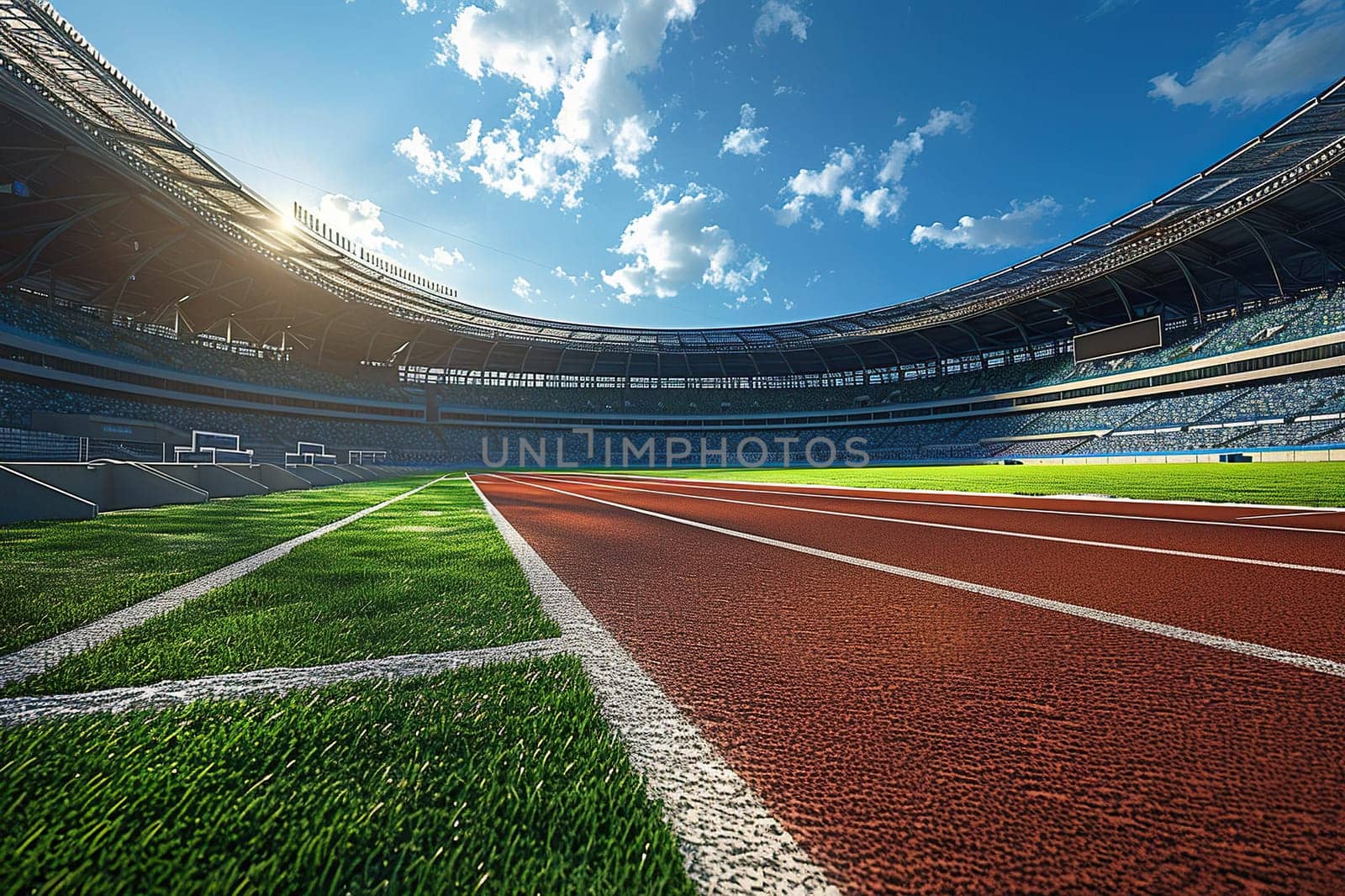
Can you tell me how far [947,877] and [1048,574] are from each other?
3.02 m

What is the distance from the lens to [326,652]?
1.67 m

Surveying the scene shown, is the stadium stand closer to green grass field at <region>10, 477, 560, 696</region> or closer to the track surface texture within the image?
green grass field at <region>10, 477, 560, 696</region>

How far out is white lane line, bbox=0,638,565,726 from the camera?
1242mm

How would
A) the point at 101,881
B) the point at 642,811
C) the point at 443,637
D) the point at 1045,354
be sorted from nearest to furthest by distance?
the point at 101,881, the point at 642,811, the point at 443,637, the point at 1045,354

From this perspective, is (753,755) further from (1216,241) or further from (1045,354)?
(1045,354)

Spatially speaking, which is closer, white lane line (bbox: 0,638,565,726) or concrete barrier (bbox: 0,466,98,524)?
white lane line (bbox: 0,638,565,726)

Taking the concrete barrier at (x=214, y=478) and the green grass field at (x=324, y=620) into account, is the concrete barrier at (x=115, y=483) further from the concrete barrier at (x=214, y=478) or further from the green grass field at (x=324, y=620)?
the green grass field at (x=324, y=620)

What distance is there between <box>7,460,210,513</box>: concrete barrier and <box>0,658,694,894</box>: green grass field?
7.28 m

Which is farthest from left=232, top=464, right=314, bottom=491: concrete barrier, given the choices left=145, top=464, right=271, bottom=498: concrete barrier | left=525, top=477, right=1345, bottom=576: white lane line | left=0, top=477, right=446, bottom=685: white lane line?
left=525, top=477, right=1345, bottom=576: white lane line

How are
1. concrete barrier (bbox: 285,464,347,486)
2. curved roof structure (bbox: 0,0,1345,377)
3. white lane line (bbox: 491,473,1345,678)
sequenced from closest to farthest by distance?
A: white lane line (bbox: 491,473,1345,678) → concrete barrier (bbox: 285,464,347,486) → curved roof structure (bbox: 0,0,1345,377)

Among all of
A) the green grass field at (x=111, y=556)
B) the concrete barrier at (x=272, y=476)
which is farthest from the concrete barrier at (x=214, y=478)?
the green grass field at (x=111, y=556)

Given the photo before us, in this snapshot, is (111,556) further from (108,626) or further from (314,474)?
(314,474)

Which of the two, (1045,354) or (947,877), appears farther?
(1045,354)

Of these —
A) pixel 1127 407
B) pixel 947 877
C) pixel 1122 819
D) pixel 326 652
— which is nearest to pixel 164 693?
pixel 326 652
